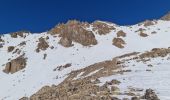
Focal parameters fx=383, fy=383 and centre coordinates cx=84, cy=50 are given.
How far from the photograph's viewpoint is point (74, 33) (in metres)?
90.4

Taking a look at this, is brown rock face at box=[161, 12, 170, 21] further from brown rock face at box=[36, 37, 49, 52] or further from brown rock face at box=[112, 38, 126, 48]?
brown rock face at box=[36, 37, 49, 52]

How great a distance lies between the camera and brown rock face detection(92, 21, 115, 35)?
92.9 meters

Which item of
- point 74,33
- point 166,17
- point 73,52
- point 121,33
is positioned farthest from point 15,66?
point 166,17

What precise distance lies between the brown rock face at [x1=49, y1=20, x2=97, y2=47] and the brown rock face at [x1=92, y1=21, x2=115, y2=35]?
3.01 m

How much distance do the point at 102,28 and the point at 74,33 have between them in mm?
7735

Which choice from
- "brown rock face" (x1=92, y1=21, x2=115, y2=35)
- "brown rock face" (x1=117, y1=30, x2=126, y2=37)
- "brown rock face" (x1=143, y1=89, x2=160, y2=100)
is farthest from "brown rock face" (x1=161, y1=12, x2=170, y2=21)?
"brown rock face" (x1=143, y1=89, x2=160, y2=100)

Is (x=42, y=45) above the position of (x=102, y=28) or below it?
below

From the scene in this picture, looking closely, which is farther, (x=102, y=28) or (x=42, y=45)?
(x=102, y=28)

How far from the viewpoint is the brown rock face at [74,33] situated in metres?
87.0

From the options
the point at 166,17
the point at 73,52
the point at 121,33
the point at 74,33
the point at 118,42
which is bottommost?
the point at 73,52

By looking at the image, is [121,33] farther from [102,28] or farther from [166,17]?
[166,17]

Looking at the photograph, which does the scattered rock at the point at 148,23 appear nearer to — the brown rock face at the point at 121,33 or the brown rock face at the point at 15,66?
the brown rock face at the point at 121,33

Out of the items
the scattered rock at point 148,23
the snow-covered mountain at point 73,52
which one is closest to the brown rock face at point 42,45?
the snow-covered mountain at point 73,52

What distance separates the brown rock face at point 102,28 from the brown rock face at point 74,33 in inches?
118
